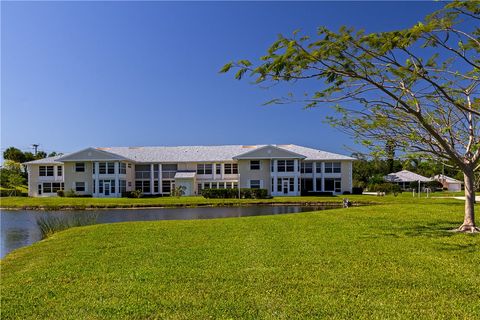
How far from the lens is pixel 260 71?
7.92 meters

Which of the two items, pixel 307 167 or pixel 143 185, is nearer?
pixel 307 167

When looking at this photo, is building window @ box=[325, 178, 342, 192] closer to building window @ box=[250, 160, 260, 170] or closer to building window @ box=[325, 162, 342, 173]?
building window @ box=[325, 162, 342, 173]

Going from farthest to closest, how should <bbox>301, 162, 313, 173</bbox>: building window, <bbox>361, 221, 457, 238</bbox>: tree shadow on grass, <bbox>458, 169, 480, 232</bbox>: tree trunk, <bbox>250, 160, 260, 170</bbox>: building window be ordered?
<bbox>301, 162, 313, 173</bbox>: building window
<bbox>250, 160, 260, 170</bbox>: building window
<bbox>458, 169, 480, 232</bbox>: tree trunk
<bbox>361, 221, 457, 238</bbox>: tree shadow on grass

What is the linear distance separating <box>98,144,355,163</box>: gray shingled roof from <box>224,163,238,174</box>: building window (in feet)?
3.08

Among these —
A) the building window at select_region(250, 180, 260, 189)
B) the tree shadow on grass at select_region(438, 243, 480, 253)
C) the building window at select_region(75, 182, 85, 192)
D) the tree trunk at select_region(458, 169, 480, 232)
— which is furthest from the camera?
the building window at select_region(75, 182, 85, 192)

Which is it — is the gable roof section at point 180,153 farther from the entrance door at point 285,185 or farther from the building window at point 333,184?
the building window at point 333,184

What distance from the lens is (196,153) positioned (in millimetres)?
56844

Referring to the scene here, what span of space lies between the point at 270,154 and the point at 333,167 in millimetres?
9380

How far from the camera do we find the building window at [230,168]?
53.6 meters

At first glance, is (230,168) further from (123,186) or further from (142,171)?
(123,186)

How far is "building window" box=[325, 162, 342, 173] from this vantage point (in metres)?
52.6

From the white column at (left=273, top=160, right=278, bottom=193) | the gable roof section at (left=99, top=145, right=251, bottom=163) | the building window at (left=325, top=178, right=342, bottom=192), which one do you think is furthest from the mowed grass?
the gable roof section at (left=99, top=145, right=251, bottom=163)

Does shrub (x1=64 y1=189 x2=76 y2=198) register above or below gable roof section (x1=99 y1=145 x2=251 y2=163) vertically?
below

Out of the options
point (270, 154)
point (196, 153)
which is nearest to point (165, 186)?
point (196, 153)
